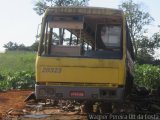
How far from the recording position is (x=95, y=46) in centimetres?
1171

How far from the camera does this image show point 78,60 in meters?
11.4

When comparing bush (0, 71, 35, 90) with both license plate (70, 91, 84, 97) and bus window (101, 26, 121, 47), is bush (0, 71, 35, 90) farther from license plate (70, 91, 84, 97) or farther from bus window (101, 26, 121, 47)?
license plate (70, 91, 84, 97)

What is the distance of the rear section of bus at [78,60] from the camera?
1143cm

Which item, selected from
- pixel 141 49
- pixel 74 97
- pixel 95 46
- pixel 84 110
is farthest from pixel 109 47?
pixel 141 49

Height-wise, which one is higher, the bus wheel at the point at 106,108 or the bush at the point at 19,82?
the bus wheel at the point at 106,108

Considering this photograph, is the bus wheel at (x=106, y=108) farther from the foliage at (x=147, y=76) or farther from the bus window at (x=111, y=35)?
the foliage at (x=147, y=76)

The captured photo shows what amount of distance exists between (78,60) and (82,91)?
84 centimetres

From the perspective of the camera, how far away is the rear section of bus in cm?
1143

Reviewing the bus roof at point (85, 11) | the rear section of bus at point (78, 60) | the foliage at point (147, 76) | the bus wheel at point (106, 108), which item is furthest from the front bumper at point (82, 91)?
the foliage at point (147, 76)

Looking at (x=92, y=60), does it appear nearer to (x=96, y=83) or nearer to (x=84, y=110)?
(x=96, y=83)

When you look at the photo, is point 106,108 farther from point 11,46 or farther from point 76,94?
point 11,46

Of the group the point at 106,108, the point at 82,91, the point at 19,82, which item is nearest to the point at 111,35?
the point at 82,91

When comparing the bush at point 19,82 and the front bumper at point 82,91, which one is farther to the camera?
the bush at point 19,82

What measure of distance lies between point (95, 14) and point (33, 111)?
425 cm
